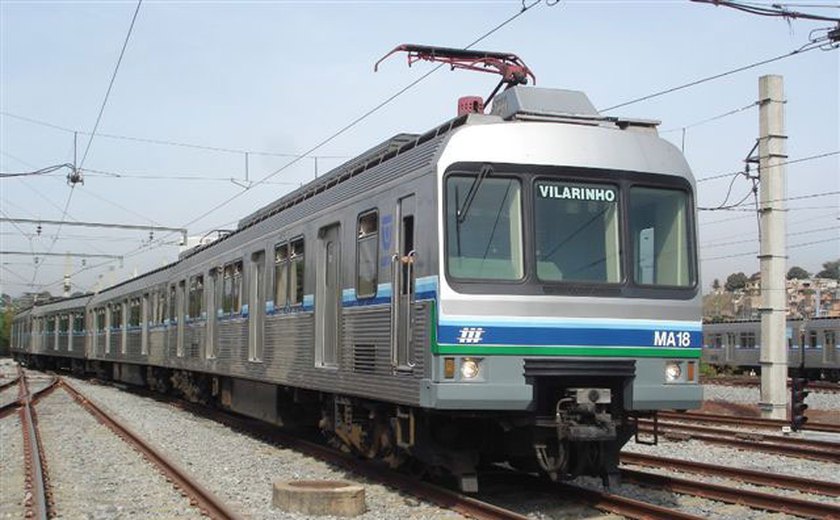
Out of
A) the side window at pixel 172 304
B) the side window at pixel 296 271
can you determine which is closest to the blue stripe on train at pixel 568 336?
the side window at pixel 296 271

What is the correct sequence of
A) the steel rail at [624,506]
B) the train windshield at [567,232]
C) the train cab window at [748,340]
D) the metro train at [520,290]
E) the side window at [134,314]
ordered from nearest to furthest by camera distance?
the steel rail at [624,506] → the metro train at [520,290] → the train windshield at [567,232] → the side window at [134,314] → the train cab window at [748,340]

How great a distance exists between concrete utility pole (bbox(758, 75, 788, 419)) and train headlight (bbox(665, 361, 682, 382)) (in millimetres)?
11305

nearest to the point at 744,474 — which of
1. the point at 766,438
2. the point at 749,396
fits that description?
the point at 766,438

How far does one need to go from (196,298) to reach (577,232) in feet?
39.8

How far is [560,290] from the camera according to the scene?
816cm

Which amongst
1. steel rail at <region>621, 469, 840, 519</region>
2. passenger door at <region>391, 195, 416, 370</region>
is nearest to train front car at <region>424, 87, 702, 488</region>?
passenger door at <region>391, 195, 416, 370</region>

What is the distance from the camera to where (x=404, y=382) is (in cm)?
855

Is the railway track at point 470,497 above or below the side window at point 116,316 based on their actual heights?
below

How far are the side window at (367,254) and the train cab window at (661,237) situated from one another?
254 cm

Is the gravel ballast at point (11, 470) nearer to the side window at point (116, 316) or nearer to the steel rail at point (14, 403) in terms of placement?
the steel rail at point (14, 403)

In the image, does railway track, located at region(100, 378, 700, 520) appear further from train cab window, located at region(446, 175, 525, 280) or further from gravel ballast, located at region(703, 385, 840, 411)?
gravel ballast, located at region(703, 385, 840, 411)

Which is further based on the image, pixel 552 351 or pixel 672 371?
pixel 672 371

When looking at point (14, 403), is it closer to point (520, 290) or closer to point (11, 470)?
point (11, 470)

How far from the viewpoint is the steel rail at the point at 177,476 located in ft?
28.5
